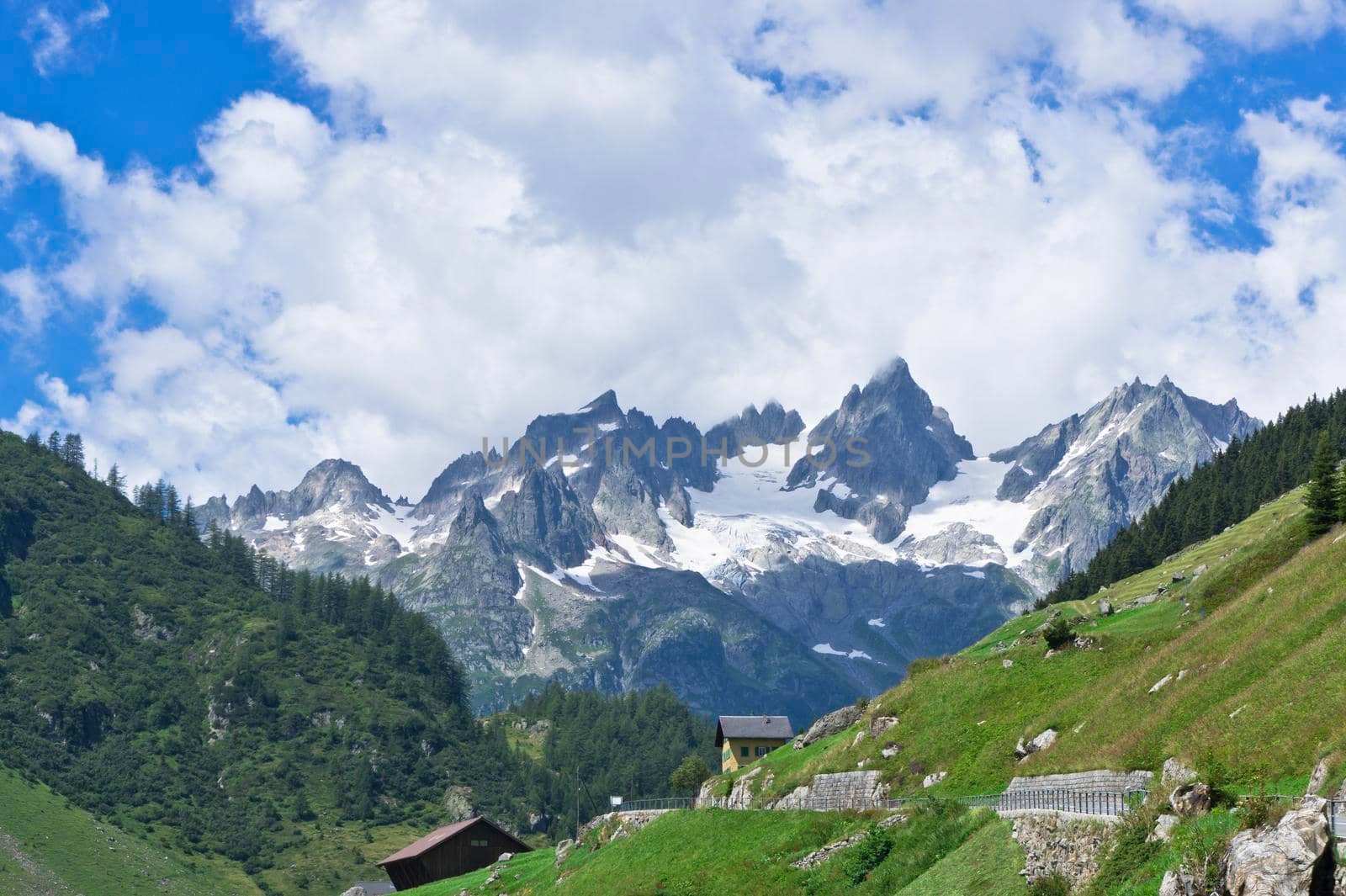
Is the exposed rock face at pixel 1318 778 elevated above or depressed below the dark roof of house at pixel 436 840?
above

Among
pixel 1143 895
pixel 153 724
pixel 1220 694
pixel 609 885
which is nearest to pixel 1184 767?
pixel 1220 694

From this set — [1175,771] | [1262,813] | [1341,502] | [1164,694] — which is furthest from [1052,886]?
[1341,502]

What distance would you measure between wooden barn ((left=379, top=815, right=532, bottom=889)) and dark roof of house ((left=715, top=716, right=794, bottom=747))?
2758 centimetres

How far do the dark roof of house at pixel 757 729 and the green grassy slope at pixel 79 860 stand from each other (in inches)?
2624

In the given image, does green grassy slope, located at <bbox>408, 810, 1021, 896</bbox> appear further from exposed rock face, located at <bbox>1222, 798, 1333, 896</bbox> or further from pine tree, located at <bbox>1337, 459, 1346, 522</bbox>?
pine tree, located at <bbox>1337, 459, 1346, 522</bbox>

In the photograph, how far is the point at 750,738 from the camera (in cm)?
→ 13100

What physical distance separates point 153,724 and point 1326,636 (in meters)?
197

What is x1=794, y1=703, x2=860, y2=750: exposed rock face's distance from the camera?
89000 millimetres

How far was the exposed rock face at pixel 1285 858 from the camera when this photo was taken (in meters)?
19.3

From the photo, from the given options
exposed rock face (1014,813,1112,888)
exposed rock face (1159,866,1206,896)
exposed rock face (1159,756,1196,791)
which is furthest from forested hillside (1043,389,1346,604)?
exposed rock face (1159,866,1206,896)

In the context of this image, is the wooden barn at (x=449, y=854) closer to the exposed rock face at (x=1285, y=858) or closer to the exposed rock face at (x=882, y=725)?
the exposed rock face at (x=882, y=725)

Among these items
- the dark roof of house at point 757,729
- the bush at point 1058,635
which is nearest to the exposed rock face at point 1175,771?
the bush at point 1058,635

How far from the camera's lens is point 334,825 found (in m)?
180

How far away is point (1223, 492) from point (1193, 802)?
13973 centimetres
